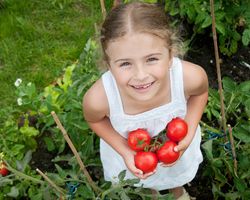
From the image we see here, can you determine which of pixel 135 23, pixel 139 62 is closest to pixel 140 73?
pixel 139 62

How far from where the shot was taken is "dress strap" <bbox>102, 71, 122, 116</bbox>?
1.75m

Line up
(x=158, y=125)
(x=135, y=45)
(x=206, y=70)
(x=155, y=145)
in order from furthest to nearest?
1. (x=206, y=70)
2. (x=158, y=125)
3. (x=155, y=145)
4. (x=135, y=45)

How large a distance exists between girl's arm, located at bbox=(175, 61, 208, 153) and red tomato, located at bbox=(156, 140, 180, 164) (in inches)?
0.9

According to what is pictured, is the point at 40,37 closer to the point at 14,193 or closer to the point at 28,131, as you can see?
the point at 28,131

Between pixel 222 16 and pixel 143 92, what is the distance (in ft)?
3.40

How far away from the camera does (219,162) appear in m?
2.04

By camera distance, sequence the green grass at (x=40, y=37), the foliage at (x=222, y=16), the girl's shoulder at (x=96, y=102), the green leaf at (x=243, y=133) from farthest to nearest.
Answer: the green grass at (x=40, y=37)
the foliage at (x=222, y=16)
the green leaf at (x=243, y=133)
the girl's shoulder at (x=96, y=102)

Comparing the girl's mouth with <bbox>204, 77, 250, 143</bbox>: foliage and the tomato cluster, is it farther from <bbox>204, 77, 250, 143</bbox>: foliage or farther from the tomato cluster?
<bbox>204, 77, 250, 143</bbox>: foliage

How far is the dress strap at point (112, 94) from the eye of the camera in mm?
1749

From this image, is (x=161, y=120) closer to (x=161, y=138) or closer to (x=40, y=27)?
(x=161, y=138)

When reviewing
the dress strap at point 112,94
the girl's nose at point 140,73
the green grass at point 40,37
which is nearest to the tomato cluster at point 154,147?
the dress strap at point 112,94

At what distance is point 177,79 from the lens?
1751 mm

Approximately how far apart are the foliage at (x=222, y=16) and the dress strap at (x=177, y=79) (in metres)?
0.69

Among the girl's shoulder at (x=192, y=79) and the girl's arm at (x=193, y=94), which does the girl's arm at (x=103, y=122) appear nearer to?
the girl's arm at (x=193, y=94)
